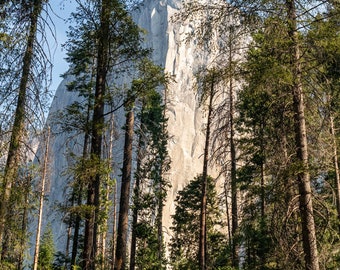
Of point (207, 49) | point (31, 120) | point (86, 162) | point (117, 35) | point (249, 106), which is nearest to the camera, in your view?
point (31, 120)

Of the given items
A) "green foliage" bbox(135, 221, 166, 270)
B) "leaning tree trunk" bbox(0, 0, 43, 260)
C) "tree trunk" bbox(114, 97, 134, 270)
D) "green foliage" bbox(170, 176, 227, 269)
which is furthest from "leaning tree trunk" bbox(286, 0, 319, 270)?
"green foliage" bbox(170, 176, 227, 269)

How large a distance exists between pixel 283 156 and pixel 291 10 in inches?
114

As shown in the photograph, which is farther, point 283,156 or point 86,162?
point 86,162

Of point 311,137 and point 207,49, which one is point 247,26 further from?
point 311,137

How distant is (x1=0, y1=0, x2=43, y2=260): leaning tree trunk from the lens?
21.2 ft

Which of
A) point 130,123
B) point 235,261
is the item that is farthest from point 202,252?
point 130,123

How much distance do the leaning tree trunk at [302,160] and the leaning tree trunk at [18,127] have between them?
4.67m

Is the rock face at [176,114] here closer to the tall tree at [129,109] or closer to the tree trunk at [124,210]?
the tree trunk at [124,210]

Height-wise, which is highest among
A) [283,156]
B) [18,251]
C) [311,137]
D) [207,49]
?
[207,49]

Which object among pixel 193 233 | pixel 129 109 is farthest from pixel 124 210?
pixel 193 233

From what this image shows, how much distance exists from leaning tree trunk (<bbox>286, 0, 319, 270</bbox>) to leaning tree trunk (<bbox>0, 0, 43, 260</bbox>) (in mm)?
4666

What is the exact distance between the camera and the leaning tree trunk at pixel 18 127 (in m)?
6.45

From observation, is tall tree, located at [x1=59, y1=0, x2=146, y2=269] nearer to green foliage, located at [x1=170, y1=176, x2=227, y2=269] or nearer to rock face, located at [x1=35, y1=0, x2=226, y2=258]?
green foliage, located at [x1=170, y1=176, x2=227, y2=269]

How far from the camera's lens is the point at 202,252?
1592 cm
